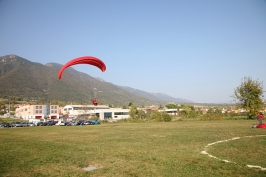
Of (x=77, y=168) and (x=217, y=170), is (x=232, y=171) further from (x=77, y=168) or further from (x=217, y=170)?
(x=77, y=168)

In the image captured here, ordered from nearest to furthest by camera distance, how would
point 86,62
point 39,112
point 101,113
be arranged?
point 86,62, point 101,113, point 39,112

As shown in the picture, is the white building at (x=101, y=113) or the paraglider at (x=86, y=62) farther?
the white building at (x=101, y=113)

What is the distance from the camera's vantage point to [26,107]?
112562 millimetres

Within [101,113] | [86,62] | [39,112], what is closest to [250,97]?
[86,62]

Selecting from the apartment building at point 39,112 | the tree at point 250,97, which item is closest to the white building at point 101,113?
the apartment building at point 39,112

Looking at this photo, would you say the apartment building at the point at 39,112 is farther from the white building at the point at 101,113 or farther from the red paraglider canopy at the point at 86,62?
the red paraglider canopy at the point at 86,62

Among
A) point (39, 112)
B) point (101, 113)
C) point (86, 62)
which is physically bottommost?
point (101, 113)

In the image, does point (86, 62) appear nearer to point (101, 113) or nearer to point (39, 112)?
point (101, 113)

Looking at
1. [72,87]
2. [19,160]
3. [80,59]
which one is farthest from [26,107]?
[19,160]

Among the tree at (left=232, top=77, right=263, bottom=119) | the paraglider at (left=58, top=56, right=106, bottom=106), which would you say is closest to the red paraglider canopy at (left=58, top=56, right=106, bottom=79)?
the paraglider at (left=58, top=56, right=106, bottom=106)

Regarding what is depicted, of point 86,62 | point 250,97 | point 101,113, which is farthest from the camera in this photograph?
point 101,113

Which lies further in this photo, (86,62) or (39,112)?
(39,112)

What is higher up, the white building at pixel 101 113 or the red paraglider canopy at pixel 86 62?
the red paraglider canopy at pixel 86 62

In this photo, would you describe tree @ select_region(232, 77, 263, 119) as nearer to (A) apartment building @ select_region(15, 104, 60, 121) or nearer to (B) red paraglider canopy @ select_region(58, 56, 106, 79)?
(B) red paraglider canopy @ select_region(58, 56, 106, 79)
